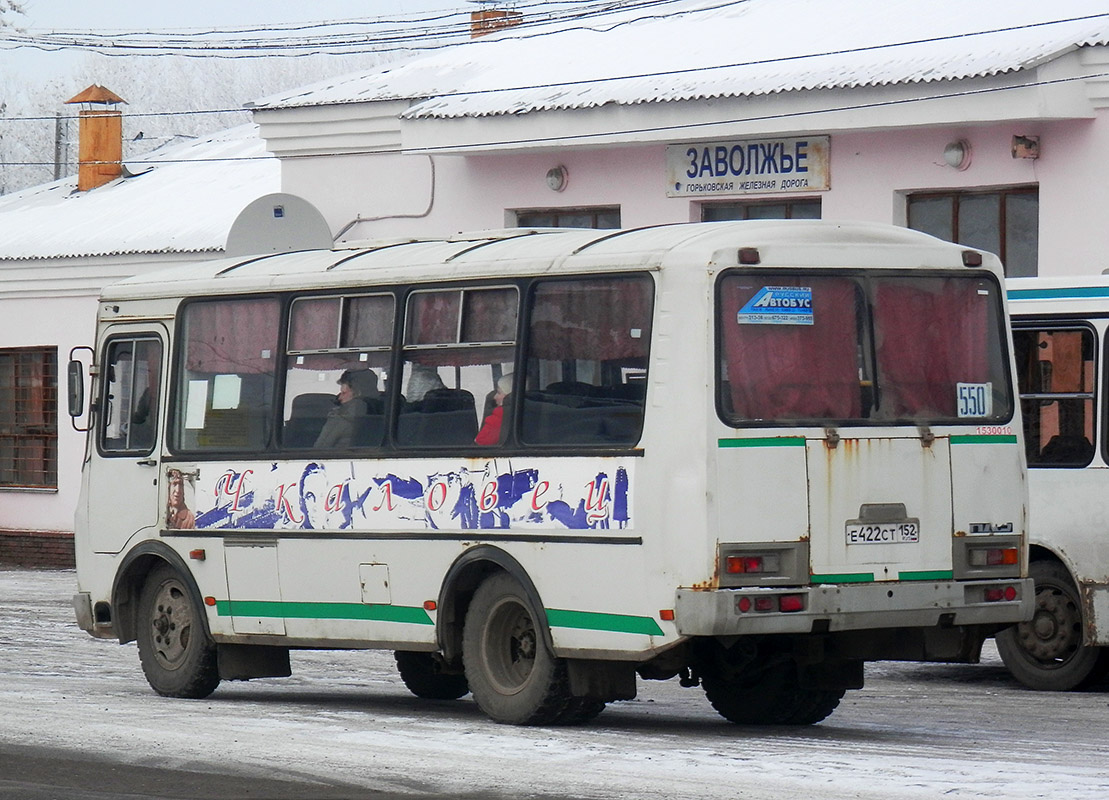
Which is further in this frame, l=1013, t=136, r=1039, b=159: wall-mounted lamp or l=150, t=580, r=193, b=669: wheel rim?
l=1013, t=136, r=1039, b=159: wall-mounted lamp

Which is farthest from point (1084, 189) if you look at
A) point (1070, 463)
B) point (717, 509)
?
point (717, 509)

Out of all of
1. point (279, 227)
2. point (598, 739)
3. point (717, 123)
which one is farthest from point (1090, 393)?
point (279, 227)

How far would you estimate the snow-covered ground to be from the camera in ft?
31.6

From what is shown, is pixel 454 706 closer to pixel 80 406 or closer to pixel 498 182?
pixel 80 406

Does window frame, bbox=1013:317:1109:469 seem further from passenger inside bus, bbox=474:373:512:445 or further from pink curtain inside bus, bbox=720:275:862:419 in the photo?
passenger inside bus, bbox=474:373:512:445

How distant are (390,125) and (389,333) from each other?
1310 cm

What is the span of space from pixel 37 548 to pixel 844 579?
807 inches

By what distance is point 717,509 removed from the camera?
10.9 meters

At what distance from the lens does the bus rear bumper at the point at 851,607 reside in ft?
35.6

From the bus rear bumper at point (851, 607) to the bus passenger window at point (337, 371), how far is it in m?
2.68

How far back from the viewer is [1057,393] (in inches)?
577

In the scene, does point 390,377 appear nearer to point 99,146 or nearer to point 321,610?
point 321,610

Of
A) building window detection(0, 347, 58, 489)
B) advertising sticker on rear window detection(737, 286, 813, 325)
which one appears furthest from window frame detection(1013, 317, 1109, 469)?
building window detection(0, 347, 58, 489)

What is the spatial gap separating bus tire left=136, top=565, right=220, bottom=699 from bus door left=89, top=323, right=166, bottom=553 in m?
0.38
